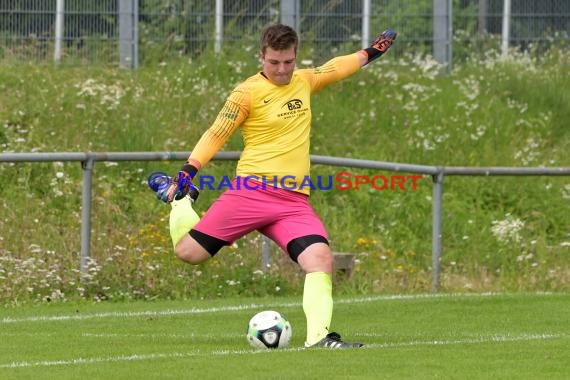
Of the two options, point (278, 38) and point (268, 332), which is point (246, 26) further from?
point (268, 332)

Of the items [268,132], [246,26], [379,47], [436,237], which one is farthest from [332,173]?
[268,132]

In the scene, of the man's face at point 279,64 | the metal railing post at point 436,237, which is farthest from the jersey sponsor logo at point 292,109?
the metal railing post at point 436,237

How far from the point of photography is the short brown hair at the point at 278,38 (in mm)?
9742

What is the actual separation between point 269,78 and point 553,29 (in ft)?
42.4

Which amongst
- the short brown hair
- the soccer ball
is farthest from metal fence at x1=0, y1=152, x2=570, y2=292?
the soccer ball

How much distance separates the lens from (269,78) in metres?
10.0

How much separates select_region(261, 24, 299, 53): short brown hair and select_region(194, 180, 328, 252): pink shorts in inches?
36.2

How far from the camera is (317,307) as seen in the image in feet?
31.6

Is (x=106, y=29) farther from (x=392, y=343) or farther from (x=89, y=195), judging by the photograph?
(x=392, y=343)

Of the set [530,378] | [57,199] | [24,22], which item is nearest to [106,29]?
[24,22]

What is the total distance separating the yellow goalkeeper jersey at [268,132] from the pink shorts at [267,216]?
87 millimetres

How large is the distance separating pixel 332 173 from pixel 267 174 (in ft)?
26.0

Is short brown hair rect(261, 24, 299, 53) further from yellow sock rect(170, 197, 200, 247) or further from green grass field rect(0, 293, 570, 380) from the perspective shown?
green grass field rect(0, 293, 570, 380)

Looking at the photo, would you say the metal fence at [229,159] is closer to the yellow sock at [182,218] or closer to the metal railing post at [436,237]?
the metal railing post at [436,237]
